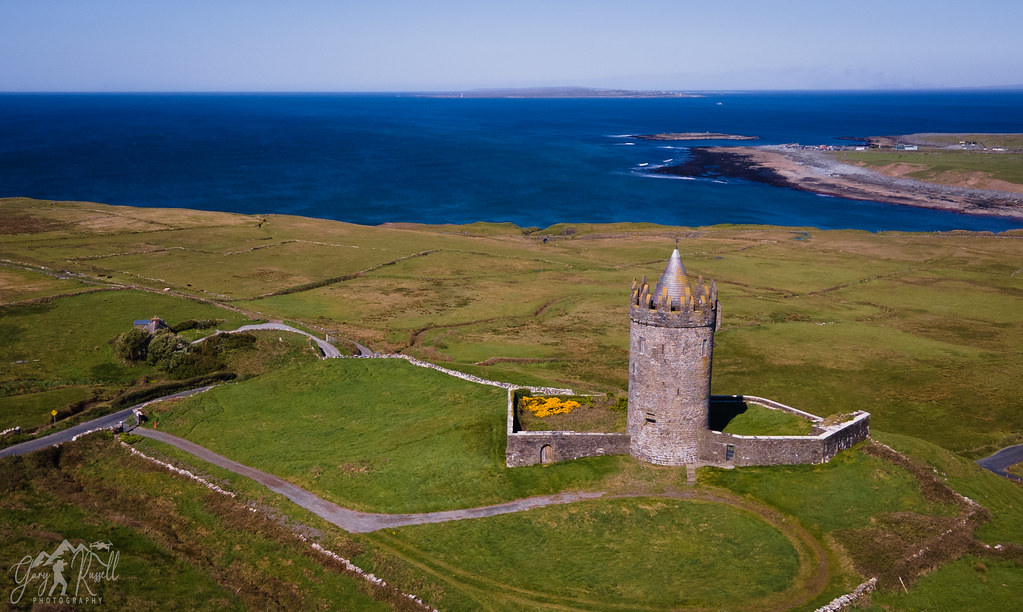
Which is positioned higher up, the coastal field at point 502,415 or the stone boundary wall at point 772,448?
the stone boundary wall at point 772,448

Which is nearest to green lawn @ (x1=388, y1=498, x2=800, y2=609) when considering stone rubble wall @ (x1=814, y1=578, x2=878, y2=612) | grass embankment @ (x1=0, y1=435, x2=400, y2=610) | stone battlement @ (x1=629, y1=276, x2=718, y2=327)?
stone rubble wall @ (x1=814, y1=578, x2=878, y2=612)

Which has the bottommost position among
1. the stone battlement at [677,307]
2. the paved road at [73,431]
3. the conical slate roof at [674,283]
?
the paved road at [73,431]

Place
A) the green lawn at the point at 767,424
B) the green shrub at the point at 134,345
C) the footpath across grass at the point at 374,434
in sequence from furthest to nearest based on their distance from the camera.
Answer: the green shrub at the point at 134,345 < the green lawn at the point at 767,424 < the footpath across grass at the point at 374,434

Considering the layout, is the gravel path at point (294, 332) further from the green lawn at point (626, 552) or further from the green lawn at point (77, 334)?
the green lawn at point (626, 552)

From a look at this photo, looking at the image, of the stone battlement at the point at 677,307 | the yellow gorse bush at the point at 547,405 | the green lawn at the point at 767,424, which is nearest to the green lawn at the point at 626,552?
the green lawn at the point at 767,424

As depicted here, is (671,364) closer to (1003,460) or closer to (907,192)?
(1003,460)

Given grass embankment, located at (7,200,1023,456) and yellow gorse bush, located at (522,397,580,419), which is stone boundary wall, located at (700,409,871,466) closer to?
yellow gorse bush, located at (522,397,580,419)

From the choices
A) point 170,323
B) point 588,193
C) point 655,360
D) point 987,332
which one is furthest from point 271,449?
point 588,193

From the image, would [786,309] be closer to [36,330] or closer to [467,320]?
[467,320]
